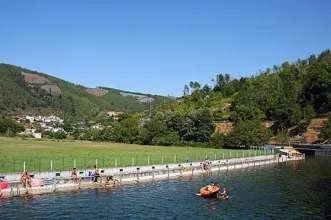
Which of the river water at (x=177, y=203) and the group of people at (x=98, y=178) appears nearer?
the river water at (x=177, y=203)

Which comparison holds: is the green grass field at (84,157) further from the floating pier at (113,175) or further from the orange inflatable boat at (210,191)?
the orange inflatable boat at (210,191)

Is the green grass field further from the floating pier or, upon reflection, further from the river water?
the river water

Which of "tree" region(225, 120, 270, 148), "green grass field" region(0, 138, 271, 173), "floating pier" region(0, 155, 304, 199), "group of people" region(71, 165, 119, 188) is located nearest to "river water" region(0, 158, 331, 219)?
"group of people" region(71, 165, 119, 188)

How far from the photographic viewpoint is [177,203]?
2024 inches

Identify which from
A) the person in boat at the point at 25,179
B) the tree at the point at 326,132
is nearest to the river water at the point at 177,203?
the person in boat at the point at 25,179

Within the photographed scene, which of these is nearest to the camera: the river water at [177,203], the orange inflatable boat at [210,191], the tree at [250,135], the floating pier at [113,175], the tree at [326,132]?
the river water at [177,203]

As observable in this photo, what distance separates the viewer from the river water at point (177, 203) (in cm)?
4484

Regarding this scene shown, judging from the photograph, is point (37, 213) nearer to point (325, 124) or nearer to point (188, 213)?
point (188, 213)

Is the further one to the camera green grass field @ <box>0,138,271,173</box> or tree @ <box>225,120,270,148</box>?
tree @ <box>225,120,270,148</box>

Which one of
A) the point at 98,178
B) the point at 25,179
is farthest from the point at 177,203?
the point at 25,179

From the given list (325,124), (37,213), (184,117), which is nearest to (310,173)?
(37,213)

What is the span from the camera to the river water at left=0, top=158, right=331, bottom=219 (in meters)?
44.8

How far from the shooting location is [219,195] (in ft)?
185

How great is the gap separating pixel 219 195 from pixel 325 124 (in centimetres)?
12523
